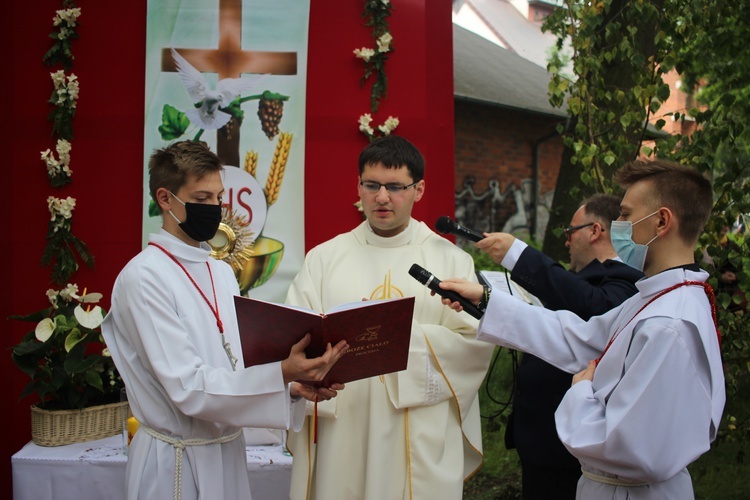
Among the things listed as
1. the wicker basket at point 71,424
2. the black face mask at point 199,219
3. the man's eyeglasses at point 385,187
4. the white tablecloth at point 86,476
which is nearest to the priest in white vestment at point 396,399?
the man's eyeglasses at point 385,187

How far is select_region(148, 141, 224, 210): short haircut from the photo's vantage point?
260 cm

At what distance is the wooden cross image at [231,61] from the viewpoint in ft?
14.4

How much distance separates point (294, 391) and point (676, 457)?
128 cm

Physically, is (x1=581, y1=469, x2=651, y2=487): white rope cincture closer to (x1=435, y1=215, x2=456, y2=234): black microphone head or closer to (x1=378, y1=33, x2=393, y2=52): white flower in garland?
(x1=435, y1=215, x2=456, y2=234): black microphone head

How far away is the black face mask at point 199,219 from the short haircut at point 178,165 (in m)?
0.07

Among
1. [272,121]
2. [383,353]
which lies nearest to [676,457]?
[383,353]

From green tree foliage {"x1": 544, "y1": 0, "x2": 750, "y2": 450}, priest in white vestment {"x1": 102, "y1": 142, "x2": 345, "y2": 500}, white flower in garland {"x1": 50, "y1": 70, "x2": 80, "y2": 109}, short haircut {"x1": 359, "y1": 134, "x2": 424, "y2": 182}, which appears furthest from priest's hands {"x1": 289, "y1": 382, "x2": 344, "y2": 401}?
white flower in garland {"x1": 50, "y1": 70, "x2": 80, "y2": 109}

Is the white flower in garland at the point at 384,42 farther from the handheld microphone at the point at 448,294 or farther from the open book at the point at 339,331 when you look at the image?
the open book at the point at 339,331

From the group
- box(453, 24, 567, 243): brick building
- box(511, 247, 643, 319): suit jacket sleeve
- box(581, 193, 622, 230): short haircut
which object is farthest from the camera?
box(453, 24, 567, 243): brick building

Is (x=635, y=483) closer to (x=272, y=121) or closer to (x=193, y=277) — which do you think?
(x=193, y=277)

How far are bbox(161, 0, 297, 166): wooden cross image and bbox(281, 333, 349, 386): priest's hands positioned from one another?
2385 millimetres

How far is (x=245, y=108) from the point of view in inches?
173

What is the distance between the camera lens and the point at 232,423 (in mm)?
2367

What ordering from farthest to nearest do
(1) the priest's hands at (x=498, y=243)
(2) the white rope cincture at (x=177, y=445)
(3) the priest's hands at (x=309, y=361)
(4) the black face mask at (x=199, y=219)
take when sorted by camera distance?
(1) the priest's hands at (x=498, y=243) → (4) the black face mask at (x=199, y=219) → (2) the white rope cincture at (x=177, y=445) → (3) the priest's hands at (x=309, y=361)
